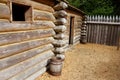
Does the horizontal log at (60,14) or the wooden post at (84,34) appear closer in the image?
the horizontal log at (60,14)

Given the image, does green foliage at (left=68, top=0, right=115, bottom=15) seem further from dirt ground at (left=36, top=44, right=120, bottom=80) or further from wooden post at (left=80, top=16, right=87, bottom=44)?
dirt ground at (left=36, top=44, right=120, bottom=80)

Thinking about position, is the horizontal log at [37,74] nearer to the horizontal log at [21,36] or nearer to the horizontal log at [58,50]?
the horizontal log at [58,50]

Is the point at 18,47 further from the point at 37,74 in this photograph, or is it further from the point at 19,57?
the point at 37,74

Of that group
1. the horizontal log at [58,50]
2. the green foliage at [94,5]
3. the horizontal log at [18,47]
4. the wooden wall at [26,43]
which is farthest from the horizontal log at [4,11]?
the green foliage at [94,5]

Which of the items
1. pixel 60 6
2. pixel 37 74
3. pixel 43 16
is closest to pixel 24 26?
pixel 43 16

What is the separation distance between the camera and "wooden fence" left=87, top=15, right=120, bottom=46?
464 inches

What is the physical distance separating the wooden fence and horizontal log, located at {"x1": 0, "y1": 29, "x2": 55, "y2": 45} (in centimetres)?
776

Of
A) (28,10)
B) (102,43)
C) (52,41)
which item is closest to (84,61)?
(52,41)

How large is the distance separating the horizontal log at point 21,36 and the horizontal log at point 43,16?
44 centimetres

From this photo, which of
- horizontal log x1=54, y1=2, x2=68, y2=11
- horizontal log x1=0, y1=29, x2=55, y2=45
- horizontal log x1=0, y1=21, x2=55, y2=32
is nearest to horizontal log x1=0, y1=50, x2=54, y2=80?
horizontal log x1=0, y1=29, x2=55, y2=45

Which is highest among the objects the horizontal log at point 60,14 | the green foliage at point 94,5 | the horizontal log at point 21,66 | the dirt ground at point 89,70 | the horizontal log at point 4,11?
the green foliage at point 94,5

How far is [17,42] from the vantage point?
3.94 metres

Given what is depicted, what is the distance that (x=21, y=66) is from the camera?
4.14 m

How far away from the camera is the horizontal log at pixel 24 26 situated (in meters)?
3.43
